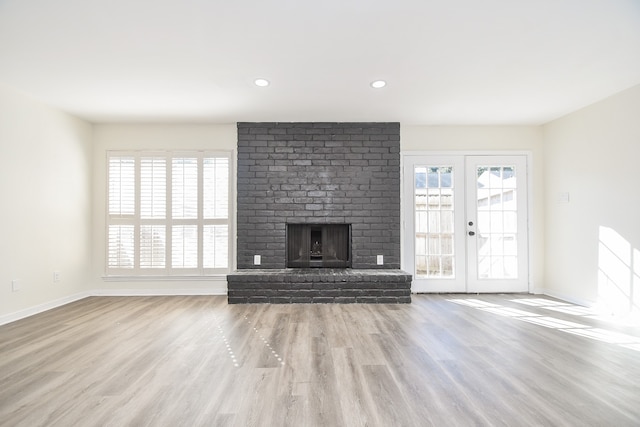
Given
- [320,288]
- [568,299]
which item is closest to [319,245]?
[320,288]

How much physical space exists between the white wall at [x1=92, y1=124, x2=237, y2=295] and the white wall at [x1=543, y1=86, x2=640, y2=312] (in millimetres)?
4604

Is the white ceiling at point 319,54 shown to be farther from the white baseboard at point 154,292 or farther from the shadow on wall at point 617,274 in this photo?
the white baseboard at point 154,292

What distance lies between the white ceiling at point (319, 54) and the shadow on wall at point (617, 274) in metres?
1.68

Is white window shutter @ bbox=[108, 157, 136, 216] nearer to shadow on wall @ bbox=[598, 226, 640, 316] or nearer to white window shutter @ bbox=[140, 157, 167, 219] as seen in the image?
white window shutter @ bbox=[140, 157, 167, 219]

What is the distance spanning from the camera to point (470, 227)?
194 inches

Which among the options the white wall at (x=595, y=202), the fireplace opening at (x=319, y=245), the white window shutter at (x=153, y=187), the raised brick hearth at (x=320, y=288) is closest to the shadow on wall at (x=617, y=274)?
the white wall at (x=595, y=202)

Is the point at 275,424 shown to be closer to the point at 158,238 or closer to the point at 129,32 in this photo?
the point at 129,32

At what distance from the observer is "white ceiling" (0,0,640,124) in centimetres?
229

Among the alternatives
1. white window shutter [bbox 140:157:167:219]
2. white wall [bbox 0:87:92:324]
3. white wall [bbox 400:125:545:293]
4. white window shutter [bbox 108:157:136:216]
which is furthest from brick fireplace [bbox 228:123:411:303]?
white wall [bbox 0:87:92:324]

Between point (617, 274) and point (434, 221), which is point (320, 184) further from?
point (617, 274)

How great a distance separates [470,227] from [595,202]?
147cm

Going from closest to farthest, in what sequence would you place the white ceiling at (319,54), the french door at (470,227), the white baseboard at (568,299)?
1. the white ceiling at (319,54)
2. the white baseboard at (568,299)
3. the french door at (470,227)

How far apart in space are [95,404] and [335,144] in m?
3.93

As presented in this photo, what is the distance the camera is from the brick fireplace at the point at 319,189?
4.84 meters
